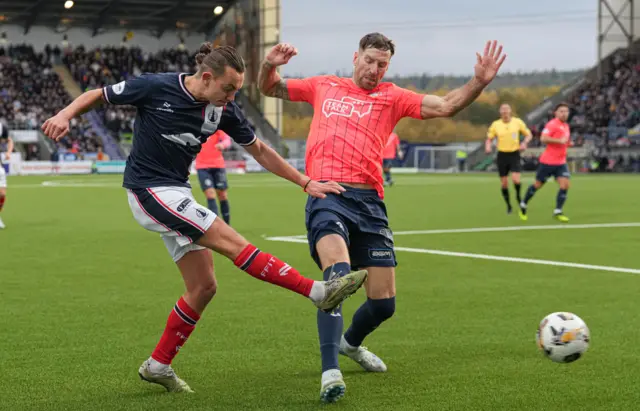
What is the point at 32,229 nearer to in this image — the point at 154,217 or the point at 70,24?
the point at 154,217

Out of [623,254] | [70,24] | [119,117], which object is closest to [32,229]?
[623,254]

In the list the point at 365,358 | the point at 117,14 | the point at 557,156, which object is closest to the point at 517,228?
the point at 557,156

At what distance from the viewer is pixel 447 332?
315 inches

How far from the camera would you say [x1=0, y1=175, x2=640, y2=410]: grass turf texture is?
5.89m

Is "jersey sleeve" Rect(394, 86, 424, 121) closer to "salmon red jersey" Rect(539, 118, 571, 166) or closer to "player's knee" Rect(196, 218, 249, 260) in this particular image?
"player's knee" Rect(196, 218, 249, 260)

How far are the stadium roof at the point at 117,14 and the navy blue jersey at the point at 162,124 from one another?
2311 inches

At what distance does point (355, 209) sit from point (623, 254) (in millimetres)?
8503

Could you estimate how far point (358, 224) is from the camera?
20.7ft

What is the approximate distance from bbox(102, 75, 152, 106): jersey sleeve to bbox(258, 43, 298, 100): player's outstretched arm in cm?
107

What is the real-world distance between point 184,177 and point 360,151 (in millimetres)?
1243

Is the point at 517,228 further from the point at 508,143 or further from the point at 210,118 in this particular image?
the point at 210,118

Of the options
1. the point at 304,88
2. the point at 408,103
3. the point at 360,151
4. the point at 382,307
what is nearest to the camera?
the point at 382,307

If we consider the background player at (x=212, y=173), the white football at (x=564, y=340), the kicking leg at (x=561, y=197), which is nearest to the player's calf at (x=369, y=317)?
the white football at (x=564, y=340)

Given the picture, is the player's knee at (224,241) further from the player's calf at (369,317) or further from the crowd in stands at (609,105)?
the crowd in stands at (609,105)
